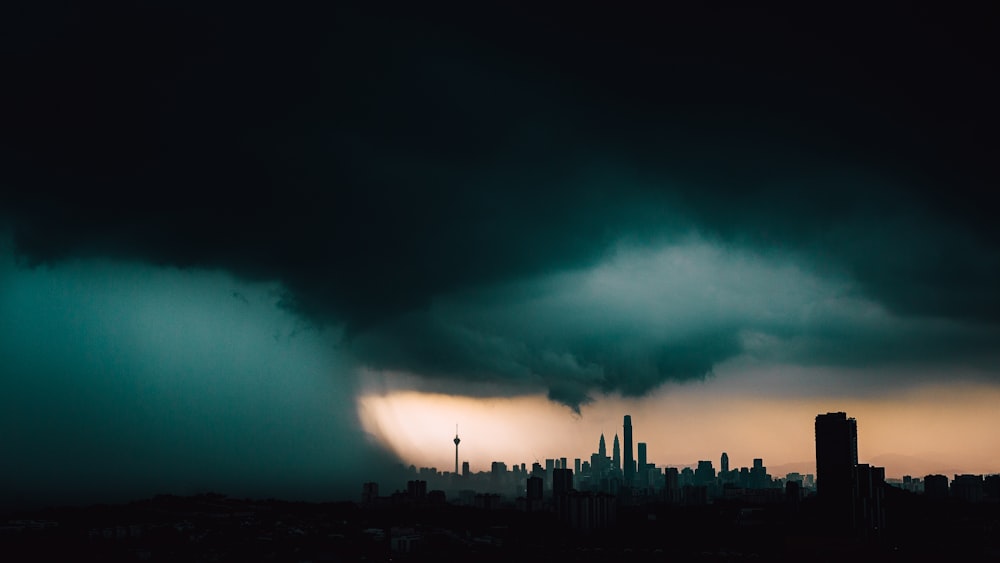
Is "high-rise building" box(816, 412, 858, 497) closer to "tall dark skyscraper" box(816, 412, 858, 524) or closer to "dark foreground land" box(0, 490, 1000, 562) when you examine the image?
"tall dark skyscraper" box(816, 412, 858, 524)

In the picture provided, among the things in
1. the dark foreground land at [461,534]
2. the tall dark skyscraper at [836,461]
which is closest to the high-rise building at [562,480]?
the dark foreground land at [461,534]

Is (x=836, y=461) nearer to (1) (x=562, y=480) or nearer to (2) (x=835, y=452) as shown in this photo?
(2) (x=835, y=452)

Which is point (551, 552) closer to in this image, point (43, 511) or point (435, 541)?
point (435, 541)

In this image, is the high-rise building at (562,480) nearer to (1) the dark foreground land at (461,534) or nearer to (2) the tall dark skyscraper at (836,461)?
(1) the dark foreground land at (461,534)

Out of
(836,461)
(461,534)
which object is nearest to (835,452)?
(836,461)

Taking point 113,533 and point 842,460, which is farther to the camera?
point 842,460

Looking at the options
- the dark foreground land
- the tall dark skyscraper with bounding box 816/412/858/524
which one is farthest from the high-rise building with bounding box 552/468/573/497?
the tall dark skyscraper with bounding box 816/412/858/524

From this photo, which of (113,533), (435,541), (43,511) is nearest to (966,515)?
(435,541)
